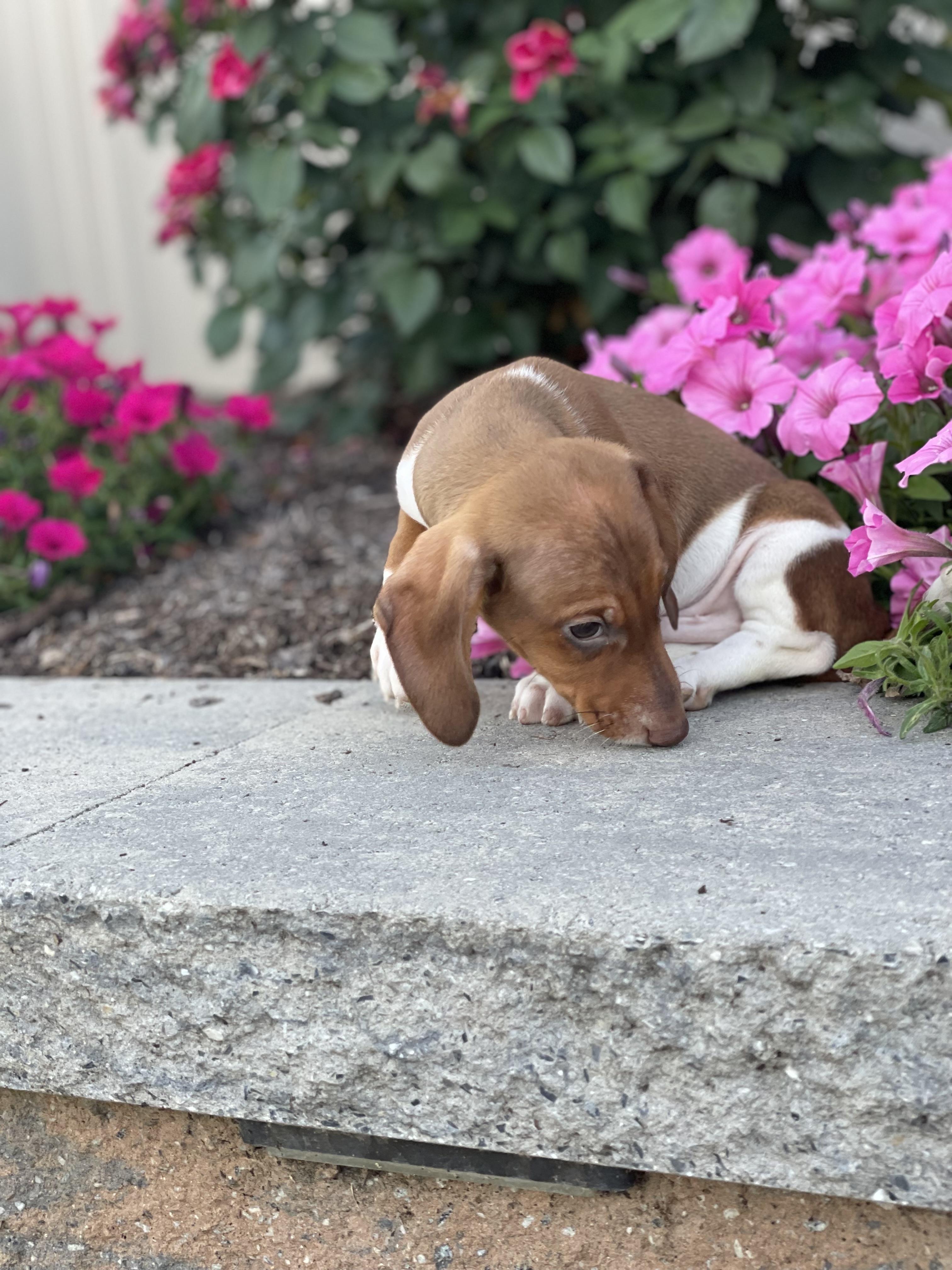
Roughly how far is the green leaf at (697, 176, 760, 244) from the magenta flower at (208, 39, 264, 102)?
4.97ft

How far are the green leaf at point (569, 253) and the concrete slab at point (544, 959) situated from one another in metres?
2.55

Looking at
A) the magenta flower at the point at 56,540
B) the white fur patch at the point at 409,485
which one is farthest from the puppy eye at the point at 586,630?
the magenta flower at the point at 56,540

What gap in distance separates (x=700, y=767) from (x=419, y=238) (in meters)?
3.06

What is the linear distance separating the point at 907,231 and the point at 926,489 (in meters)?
1.16

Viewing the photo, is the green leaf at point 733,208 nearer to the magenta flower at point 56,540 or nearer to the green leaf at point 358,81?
the green leaf at point 358,81

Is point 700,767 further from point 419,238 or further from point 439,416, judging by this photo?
point 419,238

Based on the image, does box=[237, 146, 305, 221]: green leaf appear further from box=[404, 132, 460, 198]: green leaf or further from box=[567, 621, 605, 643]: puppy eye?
box=[567, 621, 605, 643]: puppy eye

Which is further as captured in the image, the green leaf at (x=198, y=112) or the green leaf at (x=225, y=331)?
the green leaf at (x=225, y=331)

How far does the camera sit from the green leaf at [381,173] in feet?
13.9

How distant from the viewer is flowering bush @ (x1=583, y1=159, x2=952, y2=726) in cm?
220

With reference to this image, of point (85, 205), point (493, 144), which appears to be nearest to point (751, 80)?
point (493, 144)

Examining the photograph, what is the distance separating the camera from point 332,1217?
74.8 inches

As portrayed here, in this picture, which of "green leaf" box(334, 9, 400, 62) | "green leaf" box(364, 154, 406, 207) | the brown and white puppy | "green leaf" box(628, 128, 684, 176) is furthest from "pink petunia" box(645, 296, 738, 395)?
"green leaf" box(334, 9, 400, 62)

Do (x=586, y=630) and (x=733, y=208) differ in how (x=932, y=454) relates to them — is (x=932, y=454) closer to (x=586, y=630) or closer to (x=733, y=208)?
(x=586, y=630)
